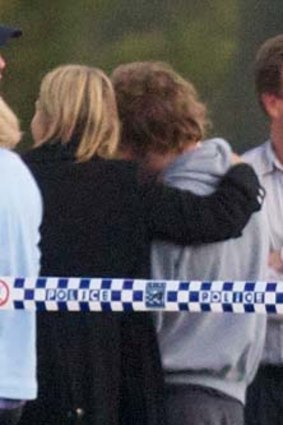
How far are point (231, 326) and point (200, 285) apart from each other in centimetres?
42

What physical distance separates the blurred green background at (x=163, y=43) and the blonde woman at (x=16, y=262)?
8.25 feet

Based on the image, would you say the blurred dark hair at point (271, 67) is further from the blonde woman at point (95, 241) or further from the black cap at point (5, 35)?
the black cap at point (5, 35)

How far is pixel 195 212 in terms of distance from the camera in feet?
18.7

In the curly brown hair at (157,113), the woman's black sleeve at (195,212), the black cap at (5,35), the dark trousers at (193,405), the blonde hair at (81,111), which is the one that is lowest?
the dark trousers at (193,405)

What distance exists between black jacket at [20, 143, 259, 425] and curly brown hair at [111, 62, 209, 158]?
286 millimetres

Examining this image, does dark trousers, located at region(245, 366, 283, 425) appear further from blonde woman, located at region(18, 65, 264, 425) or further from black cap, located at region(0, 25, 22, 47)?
black cap, located at region(0, 25, 22, 47)

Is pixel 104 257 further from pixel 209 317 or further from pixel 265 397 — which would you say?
pixel 265 397

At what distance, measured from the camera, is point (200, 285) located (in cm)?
538

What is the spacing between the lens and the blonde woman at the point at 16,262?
502cm

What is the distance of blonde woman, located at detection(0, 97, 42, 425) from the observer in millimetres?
5020

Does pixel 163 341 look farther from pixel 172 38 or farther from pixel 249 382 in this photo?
pixel 172 38

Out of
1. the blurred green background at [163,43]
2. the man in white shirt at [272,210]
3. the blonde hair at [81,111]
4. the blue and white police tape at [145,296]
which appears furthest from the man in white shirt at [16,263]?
the blurred green background at [163,43]

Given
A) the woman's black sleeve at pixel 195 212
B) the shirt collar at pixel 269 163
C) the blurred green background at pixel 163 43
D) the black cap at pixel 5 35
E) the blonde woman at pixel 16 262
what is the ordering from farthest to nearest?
the blurred green background at pixel 163 43, the shirt collar at pixel 269 163, the woman's black sleeve at pixel 195 212, the black cap at pixel 5 35, the blonde woman at pixel 16 262

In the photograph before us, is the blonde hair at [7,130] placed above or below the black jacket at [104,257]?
above
